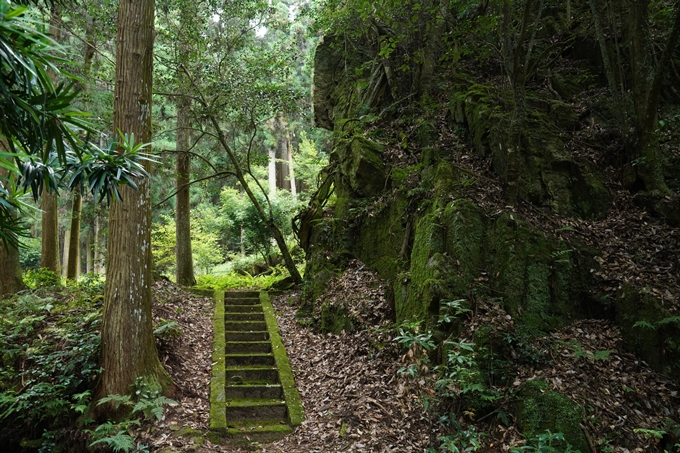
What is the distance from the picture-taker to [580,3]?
11.2m

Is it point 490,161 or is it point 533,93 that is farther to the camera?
point 533,93

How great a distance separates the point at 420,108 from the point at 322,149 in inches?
651

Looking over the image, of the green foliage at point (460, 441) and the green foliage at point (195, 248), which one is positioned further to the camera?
the green foliage at point (195, 248)

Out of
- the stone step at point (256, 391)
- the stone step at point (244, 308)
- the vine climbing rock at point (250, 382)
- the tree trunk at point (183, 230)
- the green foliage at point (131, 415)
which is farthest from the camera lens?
the tree trunk at point (183, 230)

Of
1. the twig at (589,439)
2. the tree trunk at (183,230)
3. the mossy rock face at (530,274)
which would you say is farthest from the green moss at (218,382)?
the twig at (589,439)

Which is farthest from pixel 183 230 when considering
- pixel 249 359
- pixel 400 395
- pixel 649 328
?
pixel 649 328

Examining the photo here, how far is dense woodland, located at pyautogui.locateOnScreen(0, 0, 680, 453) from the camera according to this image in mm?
4613

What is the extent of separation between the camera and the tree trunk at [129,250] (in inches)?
230

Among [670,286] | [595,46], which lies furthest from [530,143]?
[595,46]

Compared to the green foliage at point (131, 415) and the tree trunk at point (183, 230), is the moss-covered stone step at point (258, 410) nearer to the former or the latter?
the green foliage at point (131, 415)

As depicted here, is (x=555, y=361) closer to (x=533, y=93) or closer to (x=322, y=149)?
(x=533, y=93)

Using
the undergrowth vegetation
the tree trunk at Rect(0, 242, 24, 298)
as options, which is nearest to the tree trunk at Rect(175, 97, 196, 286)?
the tree trunk at Rect(0, 242, 24, 298)

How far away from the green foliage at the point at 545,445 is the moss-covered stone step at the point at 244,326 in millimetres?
5790

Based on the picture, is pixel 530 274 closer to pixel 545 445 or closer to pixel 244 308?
pixel 545 445
